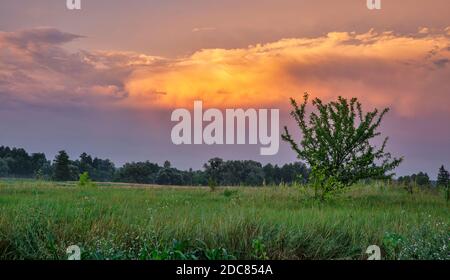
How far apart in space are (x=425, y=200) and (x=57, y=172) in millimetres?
16469

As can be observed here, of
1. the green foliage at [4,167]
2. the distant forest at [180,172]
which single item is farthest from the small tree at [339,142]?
the green foliage at [4,167]

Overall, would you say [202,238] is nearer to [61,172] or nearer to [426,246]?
[426,246]

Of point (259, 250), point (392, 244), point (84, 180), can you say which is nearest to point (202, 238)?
point (259, 250)

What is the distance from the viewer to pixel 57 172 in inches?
1004

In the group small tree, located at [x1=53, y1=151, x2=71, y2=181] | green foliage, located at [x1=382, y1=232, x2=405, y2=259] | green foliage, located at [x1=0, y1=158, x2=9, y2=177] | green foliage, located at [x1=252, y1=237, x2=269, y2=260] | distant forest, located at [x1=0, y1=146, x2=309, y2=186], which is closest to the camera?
green foliage, located at [x1=252, y1=237, x2=269, y2=260]

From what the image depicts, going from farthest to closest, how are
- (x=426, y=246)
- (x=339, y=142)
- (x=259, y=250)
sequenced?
1. (x=339, y=142)
2. (x=426, y=246)
3. (x=259, y=250)

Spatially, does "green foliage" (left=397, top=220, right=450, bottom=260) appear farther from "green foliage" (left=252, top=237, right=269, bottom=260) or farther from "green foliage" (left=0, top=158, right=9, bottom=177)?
"green foliage" (left=0, top=158, right=9, bottom=177)

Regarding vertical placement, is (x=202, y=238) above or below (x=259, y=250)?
above

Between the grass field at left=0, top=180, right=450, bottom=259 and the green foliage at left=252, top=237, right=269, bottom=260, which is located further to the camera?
the grass field at left=0, top=180, right=450, bottom=259

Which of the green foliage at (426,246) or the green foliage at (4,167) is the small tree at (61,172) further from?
the green foliage at (426,246)

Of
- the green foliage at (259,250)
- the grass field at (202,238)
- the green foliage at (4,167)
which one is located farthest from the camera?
the green foliage at (4,167)

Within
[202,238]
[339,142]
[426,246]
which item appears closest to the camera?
[426,246]

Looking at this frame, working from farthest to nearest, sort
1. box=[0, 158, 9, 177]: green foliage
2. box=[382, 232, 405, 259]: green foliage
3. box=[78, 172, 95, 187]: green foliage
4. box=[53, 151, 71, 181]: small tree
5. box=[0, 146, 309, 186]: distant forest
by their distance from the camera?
1. box=[53, 151, 71, 181]: small tree
2. box=[78, 172, 95, 187]: green foliage
3. box=[0, 158, 9, 177]: green foliage
4. box=[0, 146, 309, 186]: distant forest
5. box=[382, 232, 405, 259]: green foliage

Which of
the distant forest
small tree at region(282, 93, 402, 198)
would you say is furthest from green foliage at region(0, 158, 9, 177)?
small tree at region(282, 93, 402, 198)
